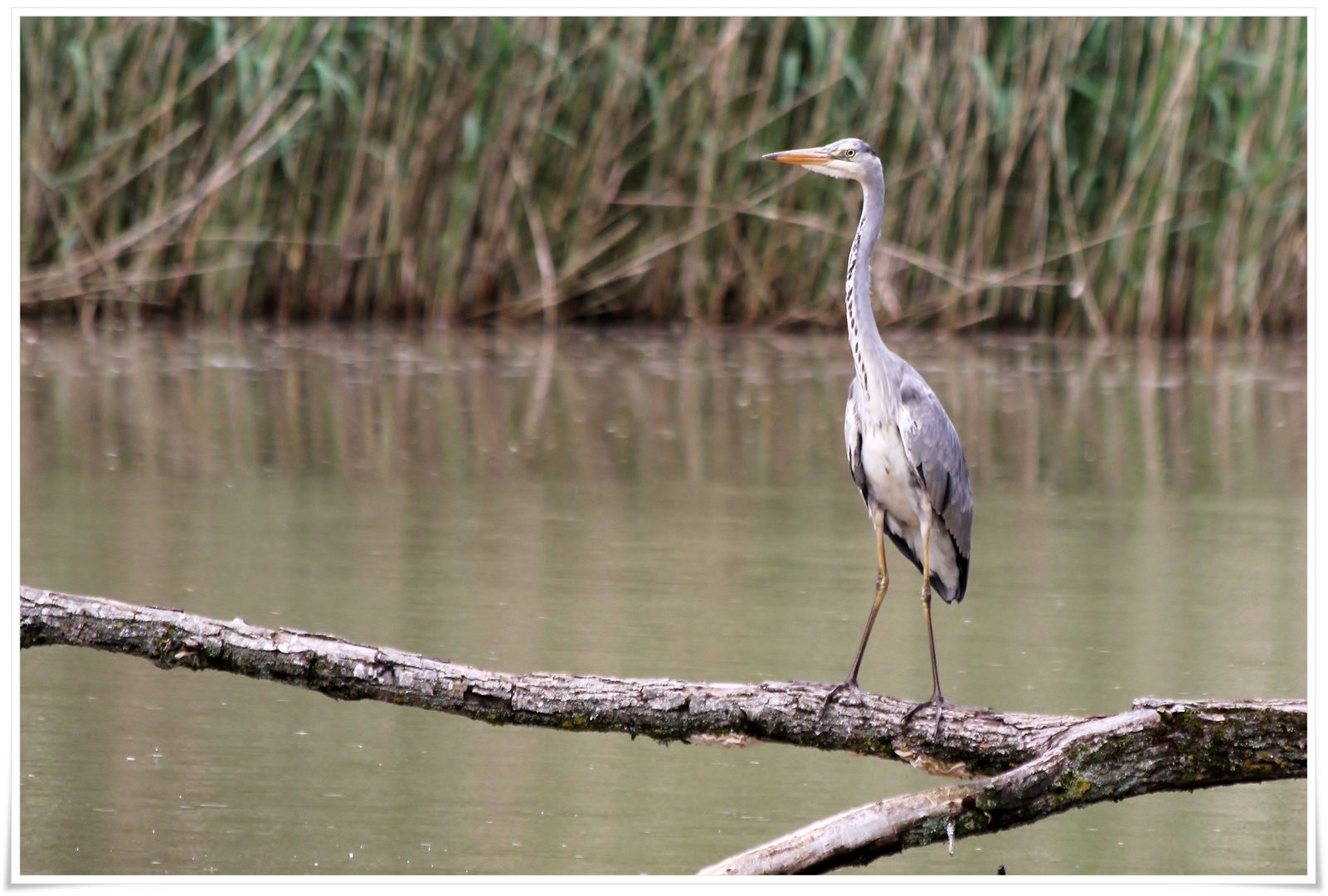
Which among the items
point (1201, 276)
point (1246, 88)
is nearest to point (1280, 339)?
point (1201, 276)

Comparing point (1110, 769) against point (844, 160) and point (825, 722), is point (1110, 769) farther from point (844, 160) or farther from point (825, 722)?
point (844, 160)

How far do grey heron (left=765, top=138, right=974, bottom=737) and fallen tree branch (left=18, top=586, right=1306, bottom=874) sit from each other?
0.57 metres

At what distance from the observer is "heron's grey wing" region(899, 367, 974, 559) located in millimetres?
3777

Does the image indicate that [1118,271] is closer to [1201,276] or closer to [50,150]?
[1201,276]

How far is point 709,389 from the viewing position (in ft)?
31.1

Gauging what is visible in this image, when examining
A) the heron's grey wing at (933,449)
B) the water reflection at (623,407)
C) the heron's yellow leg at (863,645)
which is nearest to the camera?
the heron's yellow leg at (863,645)

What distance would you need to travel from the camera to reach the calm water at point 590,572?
3.59 m

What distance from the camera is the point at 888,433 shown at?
3.81 meters

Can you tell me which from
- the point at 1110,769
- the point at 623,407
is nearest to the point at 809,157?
the point at 1110,769

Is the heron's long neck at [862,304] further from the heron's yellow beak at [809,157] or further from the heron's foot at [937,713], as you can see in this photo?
the heron's foot at [937,713]

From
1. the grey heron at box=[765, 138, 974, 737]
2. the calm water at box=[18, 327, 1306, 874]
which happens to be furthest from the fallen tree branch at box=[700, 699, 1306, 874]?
the grey heron at box=[765, 138, 974, 737]

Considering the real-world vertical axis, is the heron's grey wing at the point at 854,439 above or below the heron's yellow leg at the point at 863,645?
above

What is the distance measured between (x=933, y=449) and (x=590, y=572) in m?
2.07

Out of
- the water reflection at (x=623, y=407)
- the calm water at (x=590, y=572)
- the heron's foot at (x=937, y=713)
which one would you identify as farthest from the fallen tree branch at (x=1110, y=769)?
the water reflection at (x=623, y=407)
